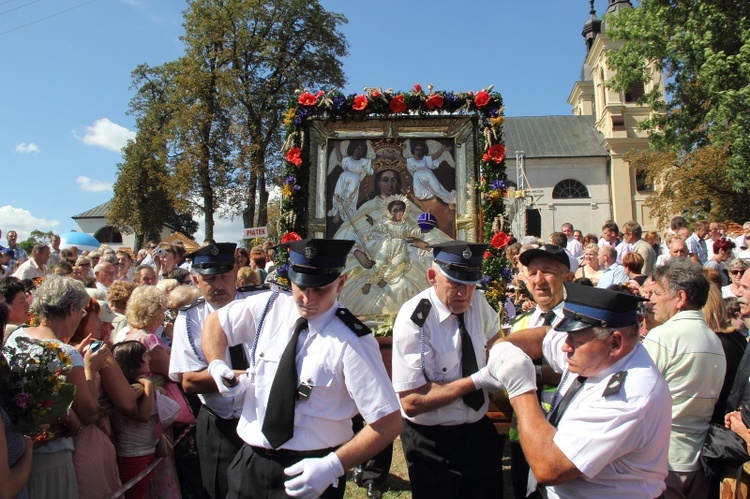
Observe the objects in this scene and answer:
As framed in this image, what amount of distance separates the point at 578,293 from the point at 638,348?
35 centimetres

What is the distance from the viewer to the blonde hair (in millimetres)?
4691

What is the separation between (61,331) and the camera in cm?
381

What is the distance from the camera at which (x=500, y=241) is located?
8.12m

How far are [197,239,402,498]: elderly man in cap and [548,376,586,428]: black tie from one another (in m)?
0.73

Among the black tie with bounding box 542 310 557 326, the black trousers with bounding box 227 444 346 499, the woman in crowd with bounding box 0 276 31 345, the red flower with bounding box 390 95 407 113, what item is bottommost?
the black trousers with bounding box 227 444 346 499

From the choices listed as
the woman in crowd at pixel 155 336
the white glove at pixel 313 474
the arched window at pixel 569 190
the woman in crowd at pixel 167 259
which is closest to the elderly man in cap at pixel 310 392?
the white glove at pixel 313 474

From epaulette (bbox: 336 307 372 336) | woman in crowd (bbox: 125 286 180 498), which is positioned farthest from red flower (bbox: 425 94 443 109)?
epaulette (bbox: 336 307 372 336)

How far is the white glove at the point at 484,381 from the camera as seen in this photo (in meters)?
3.15

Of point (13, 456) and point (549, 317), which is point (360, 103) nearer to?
point (549, 317)

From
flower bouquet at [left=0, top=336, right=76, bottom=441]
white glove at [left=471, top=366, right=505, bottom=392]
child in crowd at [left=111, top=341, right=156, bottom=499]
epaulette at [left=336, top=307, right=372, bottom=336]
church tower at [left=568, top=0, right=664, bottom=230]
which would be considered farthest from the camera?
church tower at [left=568, top=0, right=664, bottom=230]

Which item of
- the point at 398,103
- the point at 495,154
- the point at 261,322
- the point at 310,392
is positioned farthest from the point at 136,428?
the point at 495,154

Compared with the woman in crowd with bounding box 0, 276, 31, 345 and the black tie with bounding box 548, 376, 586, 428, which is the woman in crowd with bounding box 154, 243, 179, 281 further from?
the black tie with bounding box 548, 376, 586, 428

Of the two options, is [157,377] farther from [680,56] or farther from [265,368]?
[680,56]

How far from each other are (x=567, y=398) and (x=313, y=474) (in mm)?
1199
